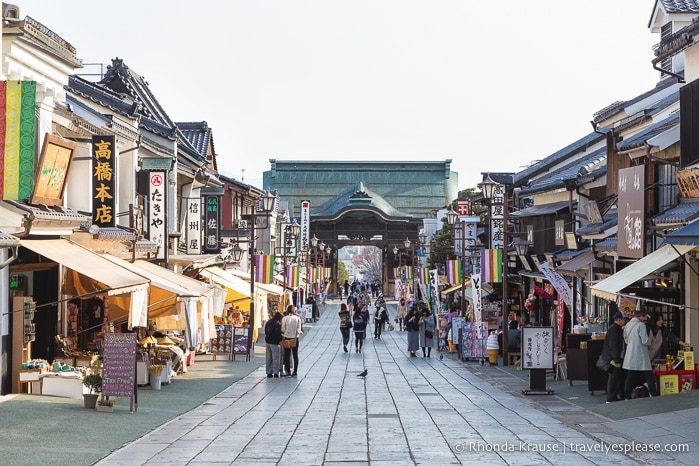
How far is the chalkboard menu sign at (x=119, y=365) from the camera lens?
53.6 ft

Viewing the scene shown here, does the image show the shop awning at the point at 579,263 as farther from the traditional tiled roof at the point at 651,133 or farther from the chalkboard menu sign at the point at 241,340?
the chalkboard menu sign at the point at 241,340

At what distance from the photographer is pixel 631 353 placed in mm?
17094

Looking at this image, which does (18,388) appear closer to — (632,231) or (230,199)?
(632,231)

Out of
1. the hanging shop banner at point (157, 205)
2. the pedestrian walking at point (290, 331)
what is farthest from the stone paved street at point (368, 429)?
the hanging shop banner at point (157, 205)

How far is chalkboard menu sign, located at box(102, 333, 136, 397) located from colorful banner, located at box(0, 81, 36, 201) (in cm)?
299

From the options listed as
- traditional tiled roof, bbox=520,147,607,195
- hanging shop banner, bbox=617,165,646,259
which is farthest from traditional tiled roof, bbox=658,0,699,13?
hanging shop banner, bbox=617,165,646,259

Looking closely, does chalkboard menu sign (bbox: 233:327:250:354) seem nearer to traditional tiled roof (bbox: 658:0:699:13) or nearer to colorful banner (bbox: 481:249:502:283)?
colorful banner (bbox: 481:249:502:283)

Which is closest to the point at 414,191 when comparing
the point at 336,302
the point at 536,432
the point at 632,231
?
the point at 336,302

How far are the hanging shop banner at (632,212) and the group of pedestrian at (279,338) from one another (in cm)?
784

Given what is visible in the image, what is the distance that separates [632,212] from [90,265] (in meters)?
10.3

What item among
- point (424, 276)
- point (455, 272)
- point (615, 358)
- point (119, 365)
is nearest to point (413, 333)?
point (455, 272)

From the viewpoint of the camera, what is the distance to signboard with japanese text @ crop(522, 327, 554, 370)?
19.7 metres

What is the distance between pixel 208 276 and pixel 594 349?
1570cm

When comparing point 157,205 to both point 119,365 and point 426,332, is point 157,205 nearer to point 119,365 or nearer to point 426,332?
point 426,332
